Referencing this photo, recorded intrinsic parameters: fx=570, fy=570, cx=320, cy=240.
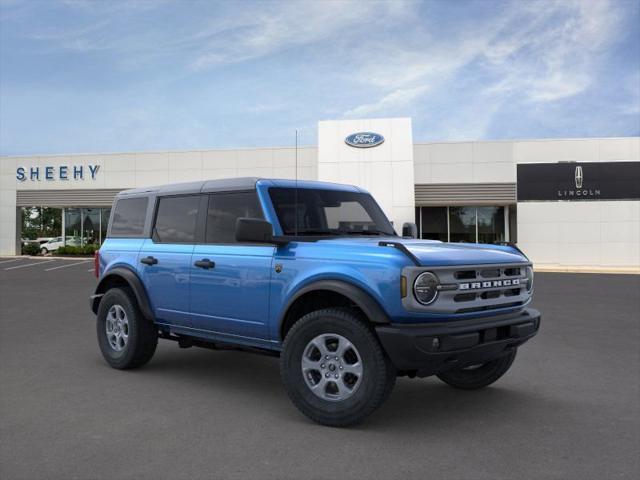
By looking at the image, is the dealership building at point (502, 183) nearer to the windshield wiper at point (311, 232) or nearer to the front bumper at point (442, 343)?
the windshield wiper at point (311, 232)

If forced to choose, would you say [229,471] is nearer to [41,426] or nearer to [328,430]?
[328,430]

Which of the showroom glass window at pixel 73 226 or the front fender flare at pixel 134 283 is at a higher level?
the showroom glass window at pixel 73 226

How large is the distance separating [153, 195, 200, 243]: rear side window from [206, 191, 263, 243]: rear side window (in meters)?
0.25

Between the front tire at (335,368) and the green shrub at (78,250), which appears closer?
the front tire at (335,368)

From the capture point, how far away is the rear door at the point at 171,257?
5594mm

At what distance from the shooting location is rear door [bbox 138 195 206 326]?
5594 millimetres

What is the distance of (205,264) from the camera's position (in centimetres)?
529

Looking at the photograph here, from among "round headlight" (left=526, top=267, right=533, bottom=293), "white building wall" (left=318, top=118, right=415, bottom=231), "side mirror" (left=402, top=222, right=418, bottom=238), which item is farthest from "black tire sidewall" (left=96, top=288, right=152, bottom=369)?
"white building wall" (left=318, top=118, right=415, bottom=231)

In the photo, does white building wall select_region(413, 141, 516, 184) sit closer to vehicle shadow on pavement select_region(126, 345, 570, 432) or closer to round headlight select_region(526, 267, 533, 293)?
vehicle shadow on pavement select_region(126, 345, 570, 432)

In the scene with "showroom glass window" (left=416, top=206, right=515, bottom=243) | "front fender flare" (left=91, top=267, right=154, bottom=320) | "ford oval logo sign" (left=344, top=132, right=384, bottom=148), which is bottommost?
"front fender flare" (left=91, top=267, right=154, bottom=320)

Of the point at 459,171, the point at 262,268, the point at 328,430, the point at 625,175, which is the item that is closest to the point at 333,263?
the point at 262,268

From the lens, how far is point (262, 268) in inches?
192

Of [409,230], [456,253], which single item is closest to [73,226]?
[409,230]

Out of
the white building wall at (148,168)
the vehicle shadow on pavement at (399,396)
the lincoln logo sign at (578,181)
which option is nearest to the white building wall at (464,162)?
the lincoln logo sign at (578,181)
